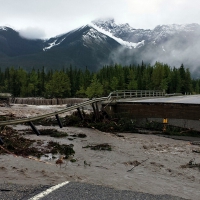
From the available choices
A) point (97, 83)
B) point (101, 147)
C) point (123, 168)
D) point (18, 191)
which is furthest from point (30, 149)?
point (97, 83)

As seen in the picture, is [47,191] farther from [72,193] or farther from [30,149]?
[30,149]

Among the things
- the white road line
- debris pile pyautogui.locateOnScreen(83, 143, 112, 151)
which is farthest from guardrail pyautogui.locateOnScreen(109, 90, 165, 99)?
the white road line

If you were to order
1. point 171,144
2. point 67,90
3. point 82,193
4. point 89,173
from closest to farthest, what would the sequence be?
point 82,193 < point 89,173 < point 171,144 < point 67,90

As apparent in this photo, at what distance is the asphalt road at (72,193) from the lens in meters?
6.98

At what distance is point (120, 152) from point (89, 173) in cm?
476

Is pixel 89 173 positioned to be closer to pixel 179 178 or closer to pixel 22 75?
pixel 179 178

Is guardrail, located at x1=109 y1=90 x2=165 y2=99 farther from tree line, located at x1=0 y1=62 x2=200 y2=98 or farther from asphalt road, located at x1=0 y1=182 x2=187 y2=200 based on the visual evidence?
tree line, located at x1=0 y1=62 x2=200 y2=98

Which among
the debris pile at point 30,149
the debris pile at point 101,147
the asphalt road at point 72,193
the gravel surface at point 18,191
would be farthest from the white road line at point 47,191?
the debris pile at point 101,147

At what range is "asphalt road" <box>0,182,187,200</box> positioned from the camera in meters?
6.98

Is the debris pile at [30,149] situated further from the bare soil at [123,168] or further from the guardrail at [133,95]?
the guardrail at [133,95]

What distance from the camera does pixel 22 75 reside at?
109 m

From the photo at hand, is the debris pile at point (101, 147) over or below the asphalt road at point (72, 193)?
below

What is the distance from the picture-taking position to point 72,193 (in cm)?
737

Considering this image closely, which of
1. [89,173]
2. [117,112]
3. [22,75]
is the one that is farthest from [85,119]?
[22,75]
